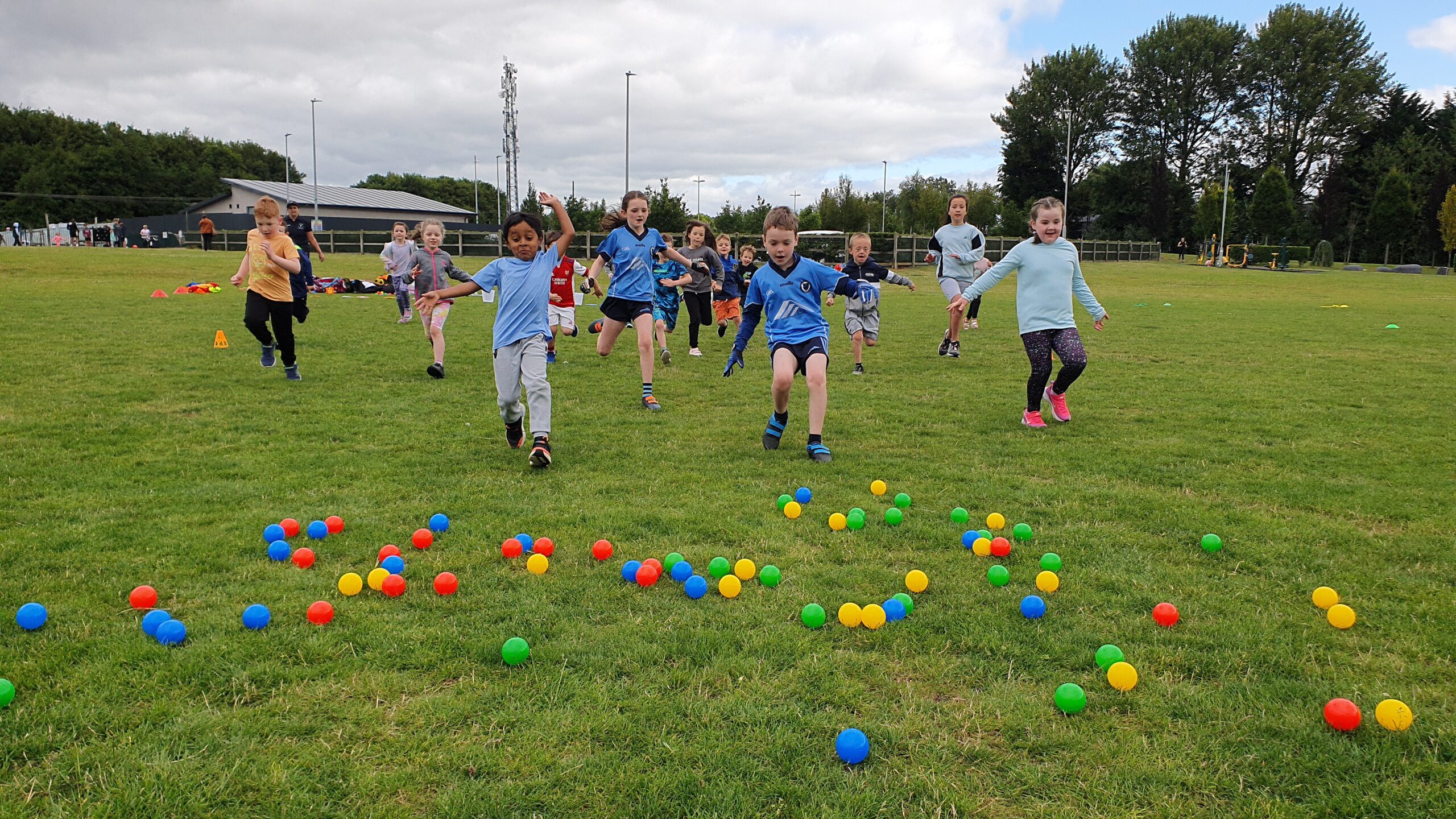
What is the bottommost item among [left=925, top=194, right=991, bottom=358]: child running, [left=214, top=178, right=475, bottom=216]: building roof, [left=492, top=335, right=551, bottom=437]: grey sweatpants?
[left=492, top=335, right=551, bottom=437]: grey sweatpants

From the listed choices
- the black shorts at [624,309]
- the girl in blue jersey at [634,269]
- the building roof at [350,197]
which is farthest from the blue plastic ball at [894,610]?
the building roof at [350,197]

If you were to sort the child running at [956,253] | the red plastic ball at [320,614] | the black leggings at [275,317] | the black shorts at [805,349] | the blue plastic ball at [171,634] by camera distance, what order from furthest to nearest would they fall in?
the child running at [956,253] < the black leggings at [275,317] < the black shorts at [805,349] < the red plastic ball at [320,614] < the blue plastic ball at [171,634]

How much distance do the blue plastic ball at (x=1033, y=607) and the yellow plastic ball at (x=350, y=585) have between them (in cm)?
308

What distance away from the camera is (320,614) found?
12.8 ft

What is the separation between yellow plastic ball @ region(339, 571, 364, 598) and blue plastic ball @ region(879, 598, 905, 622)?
2459mm

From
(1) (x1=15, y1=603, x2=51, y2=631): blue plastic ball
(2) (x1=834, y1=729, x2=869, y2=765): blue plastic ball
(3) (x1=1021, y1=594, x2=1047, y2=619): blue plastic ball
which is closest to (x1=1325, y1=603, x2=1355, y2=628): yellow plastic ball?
(3) (x1=1021, y1=594, x2=1047, y2=619): blue plastic ball

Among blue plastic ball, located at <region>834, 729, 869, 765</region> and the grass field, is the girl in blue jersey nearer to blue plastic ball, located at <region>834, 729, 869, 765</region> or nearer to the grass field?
the grass field

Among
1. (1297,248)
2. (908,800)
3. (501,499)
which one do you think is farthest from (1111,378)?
(1297,248)

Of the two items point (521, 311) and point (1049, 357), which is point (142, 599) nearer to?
point (521, 311)

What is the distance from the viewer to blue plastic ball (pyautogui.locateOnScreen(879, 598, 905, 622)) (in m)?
3.98

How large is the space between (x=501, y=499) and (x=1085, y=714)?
12.6 feet

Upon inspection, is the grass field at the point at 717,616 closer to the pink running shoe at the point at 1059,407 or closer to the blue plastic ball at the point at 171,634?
the blue plastic ball at the point at 171,634

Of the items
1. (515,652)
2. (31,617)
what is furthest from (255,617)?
(515,652)

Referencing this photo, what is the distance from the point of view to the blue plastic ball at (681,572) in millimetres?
4422
